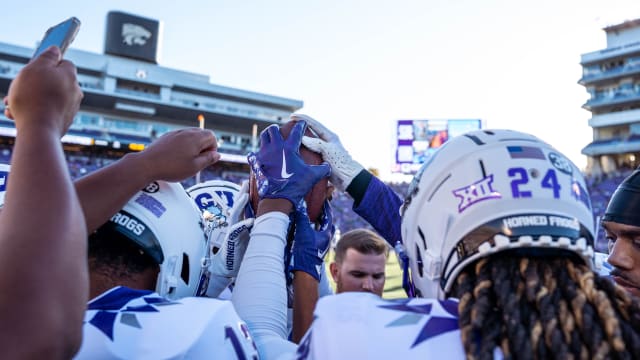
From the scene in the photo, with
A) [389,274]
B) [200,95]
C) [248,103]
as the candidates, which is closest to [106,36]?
[200,95]

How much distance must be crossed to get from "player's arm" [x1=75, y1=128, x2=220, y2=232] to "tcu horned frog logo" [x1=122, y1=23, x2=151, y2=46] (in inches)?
2050

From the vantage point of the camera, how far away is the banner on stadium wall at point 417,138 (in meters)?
30.3

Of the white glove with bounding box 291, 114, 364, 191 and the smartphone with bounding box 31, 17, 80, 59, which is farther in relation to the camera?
the white glove with bounding box 291, 114, 364, 191

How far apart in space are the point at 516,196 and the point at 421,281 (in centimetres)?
35

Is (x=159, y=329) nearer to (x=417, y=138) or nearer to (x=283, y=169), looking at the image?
(x=283, y=169)

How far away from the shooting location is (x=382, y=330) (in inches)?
43.4

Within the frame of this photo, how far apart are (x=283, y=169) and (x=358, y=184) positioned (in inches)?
14.6

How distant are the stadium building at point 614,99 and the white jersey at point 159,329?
47556mm

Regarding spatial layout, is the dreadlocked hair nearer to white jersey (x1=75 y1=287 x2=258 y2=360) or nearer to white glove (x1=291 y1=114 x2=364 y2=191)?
white jersey (x1=75 y1=287 x2=258 y2=360)

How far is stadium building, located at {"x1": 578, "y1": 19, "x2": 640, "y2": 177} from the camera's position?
1764 inches

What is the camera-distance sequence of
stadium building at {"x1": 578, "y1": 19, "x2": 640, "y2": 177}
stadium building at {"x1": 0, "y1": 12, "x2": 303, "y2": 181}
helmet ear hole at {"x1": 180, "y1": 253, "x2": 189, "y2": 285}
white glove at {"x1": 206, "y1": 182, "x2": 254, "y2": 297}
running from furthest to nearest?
stadium building at {"x1": 0, "y1": 12, "x2": 303, "y2": 181}
stadium building at {"x1": 578, "y1": 19, "x2": 640, "y2": 177}
white glove at {"x1": 206, "y1": 182, "x2": 254, "y2": 297}
helmet ear hole at {"x1": 180, "y1": 253, "x2": 189, "y2": 285}

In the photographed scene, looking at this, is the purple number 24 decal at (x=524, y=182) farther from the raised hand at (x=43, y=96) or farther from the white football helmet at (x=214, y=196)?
the white football helmet at (x=214, y=196)

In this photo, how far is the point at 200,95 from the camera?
51.7 metres

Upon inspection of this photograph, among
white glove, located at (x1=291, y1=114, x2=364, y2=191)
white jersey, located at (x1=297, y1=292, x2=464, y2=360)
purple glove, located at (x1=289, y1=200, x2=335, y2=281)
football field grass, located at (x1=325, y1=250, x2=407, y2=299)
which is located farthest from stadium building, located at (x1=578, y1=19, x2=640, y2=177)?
white jersey, located at (x1=297, y1=292, x2=464, y2=360)
